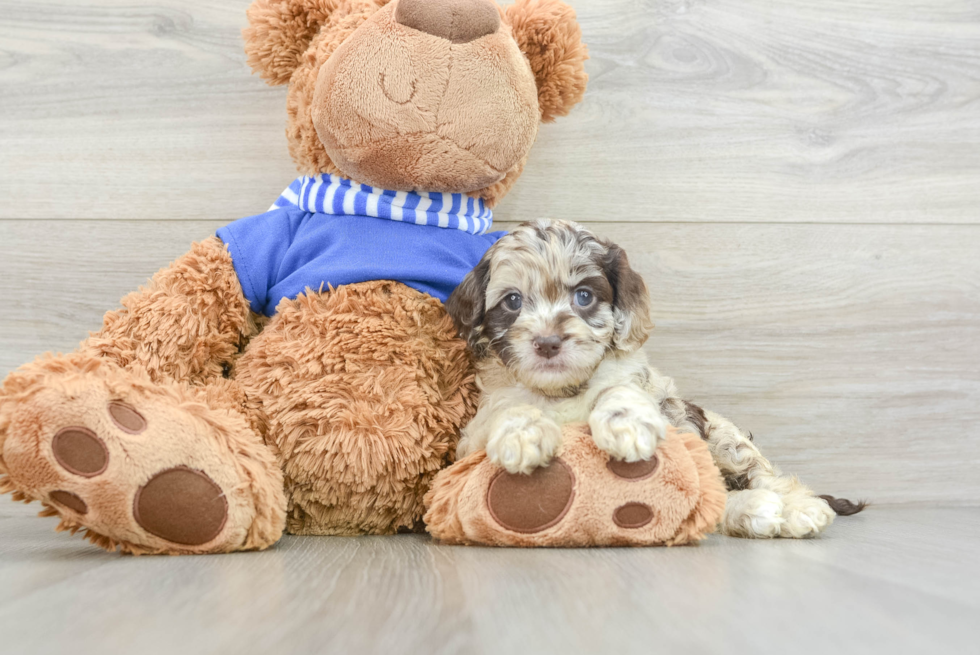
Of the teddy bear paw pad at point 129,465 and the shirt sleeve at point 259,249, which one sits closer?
the teddy bear paw pad at point 129,465

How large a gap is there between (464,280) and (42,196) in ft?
4.41

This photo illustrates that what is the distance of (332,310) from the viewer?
63.7 inches

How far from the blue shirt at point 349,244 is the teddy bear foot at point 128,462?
40 cm

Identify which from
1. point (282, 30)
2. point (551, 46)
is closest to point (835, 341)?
point (551, 46)

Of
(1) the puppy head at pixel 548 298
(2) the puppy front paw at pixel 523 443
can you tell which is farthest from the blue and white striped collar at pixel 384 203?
(2) the puppy front paw at pixel 523 443

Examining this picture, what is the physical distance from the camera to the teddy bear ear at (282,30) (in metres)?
1.77

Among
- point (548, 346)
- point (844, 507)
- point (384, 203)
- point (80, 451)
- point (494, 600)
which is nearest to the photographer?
point (494, 600)

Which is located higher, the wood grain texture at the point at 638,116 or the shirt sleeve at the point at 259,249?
the wood grain texture at the point at 638,116

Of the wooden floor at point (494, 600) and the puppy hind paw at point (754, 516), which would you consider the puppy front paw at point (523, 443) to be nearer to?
the wooden floor at point (494, 600)

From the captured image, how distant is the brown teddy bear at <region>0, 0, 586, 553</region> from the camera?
1334 millimetres

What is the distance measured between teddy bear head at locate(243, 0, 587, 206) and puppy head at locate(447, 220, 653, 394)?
216 millimetres

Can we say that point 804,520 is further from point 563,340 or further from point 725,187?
point 725,187

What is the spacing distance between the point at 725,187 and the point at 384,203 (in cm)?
109

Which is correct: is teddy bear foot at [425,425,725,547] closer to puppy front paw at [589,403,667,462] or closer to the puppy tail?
puppy front paw at [589,403,667,462]
